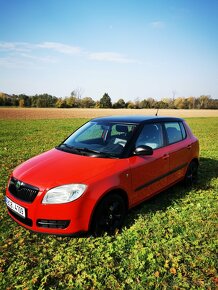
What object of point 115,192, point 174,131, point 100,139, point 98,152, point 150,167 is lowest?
point 115,192

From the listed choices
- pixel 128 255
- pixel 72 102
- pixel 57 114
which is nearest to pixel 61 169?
pixel 128 255

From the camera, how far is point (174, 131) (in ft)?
18.3

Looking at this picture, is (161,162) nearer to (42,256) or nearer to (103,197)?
(103,197)

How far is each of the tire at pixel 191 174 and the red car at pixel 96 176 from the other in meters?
0.58

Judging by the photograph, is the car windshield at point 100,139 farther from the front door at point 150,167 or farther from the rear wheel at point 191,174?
the rear wheel at point 191,174

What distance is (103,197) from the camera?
3.53 metres

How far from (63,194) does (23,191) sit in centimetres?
62

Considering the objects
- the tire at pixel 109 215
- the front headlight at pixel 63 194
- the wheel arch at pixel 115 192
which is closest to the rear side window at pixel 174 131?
the wheel arch at pixel 115 192

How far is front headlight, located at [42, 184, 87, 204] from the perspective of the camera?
130 inches

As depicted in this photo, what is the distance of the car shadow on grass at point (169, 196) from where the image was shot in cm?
461

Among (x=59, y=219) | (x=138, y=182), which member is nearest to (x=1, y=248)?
(x=59, y=219)

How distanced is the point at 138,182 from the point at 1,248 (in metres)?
2.26

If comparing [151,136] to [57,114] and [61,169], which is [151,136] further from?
[57,114]

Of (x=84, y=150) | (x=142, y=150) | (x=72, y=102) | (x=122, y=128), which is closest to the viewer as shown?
(x=142, y=150)
